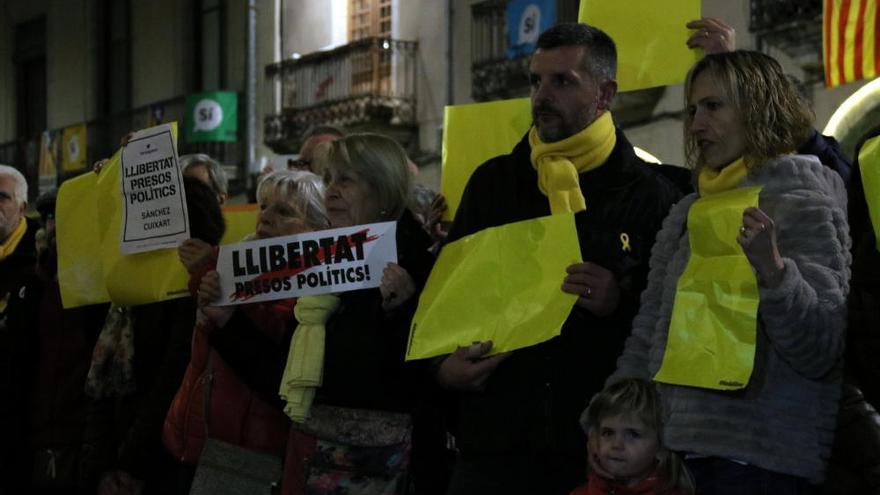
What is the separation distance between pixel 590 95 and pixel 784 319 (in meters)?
0.96

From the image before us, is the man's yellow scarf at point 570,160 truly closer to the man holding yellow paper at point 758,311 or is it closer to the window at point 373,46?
the man holding yellow paper at point 758,311

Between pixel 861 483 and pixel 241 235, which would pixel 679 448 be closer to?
pixel 861 483

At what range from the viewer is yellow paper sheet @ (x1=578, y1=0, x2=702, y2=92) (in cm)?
419

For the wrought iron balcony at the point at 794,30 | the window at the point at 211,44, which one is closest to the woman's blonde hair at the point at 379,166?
the wrought iron balcony at the point at 794,30

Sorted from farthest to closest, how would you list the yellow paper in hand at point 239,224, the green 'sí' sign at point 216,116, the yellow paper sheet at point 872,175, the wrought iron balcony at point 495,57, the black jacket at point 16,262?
the green 'sí' sign at point 216,116 → the wrought iron balcony at point 495,57 → the black jacket at point 16,262 → the yellow paper in hand at point 239,224 → the yellow paper sheet at point 872,175

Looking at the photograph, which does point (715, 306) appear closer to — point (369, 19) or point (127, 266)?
point (127, 266)

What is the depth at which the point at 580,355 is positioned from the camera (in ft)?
12.1

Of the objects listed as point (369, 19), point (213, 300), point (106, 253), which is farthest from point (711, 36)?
point (369, 19)

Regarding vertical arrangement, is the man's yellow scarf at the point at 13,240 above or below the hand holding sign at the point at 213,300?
above

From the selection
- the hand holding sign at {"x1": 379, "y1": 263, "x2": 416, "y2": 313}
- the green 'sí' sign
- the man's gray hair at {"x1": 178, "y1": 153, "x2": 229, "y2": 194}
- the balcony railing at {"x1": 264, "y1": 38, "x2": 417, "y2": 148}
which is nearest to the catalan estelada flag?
the man's gray hair at {"x1": 178, "y1": 153, "x2": 229, "y2": 194}

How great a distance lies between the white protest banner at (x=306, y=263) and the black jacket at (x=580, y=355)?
47 cm

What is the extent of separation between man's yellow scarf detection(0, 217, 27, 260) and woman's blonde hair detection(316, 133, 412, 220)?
2697 mm

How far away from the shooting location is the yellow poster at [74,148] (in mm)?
26188

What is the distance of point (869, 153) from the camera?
314 cm
